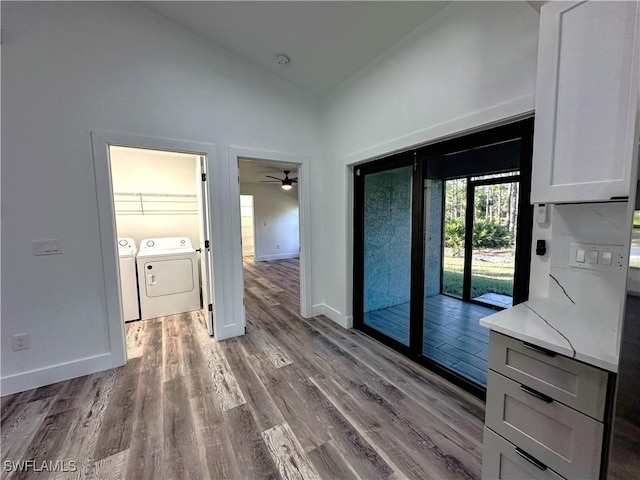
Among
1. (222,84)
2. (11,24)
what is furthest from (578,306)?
(11,24)

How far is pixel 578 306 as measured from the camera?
1.38 meters

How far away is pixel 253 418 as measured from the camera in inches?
70.4

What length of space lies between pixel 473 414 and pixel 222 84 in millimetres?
3674

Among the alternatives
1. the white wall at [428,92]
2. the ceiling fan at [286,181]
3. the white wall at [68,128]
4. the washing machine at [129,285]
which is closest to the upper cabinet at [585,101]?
the white wall at [428,92]

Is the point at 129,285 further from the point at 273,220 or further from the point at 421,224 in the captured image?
the point at 273,220

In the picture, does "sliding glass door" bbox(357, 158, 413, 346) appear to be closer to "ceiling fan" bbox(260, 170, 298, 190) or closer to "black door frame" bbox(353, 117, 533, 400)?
"black door frame" bbox(353, 117, 533, 400)

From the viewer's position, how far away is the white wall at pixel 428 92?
5.16 feet

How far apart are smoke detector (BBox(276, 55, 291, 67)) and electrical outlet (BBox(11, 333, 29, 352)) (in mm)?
3372

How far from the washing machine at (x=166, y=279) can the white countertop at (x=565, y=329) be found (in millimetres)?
3670

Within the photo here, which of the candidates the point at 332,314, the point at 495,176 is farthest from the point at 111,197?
the point at 495,176

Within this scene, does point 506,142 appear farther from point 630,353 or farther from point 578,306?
point 630,353

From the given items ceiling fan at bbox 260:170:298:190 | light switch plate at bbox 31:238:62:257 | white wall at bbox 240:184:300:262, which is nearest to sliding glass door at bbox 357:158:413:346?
light switch plate at bbox 31:238:62:257

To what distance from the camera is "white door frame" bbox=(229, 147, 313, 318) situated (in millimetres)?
2900

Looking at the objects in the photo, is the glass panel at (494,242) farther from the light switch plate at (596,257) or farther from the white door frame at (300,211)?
the white door frame at (300,211)
